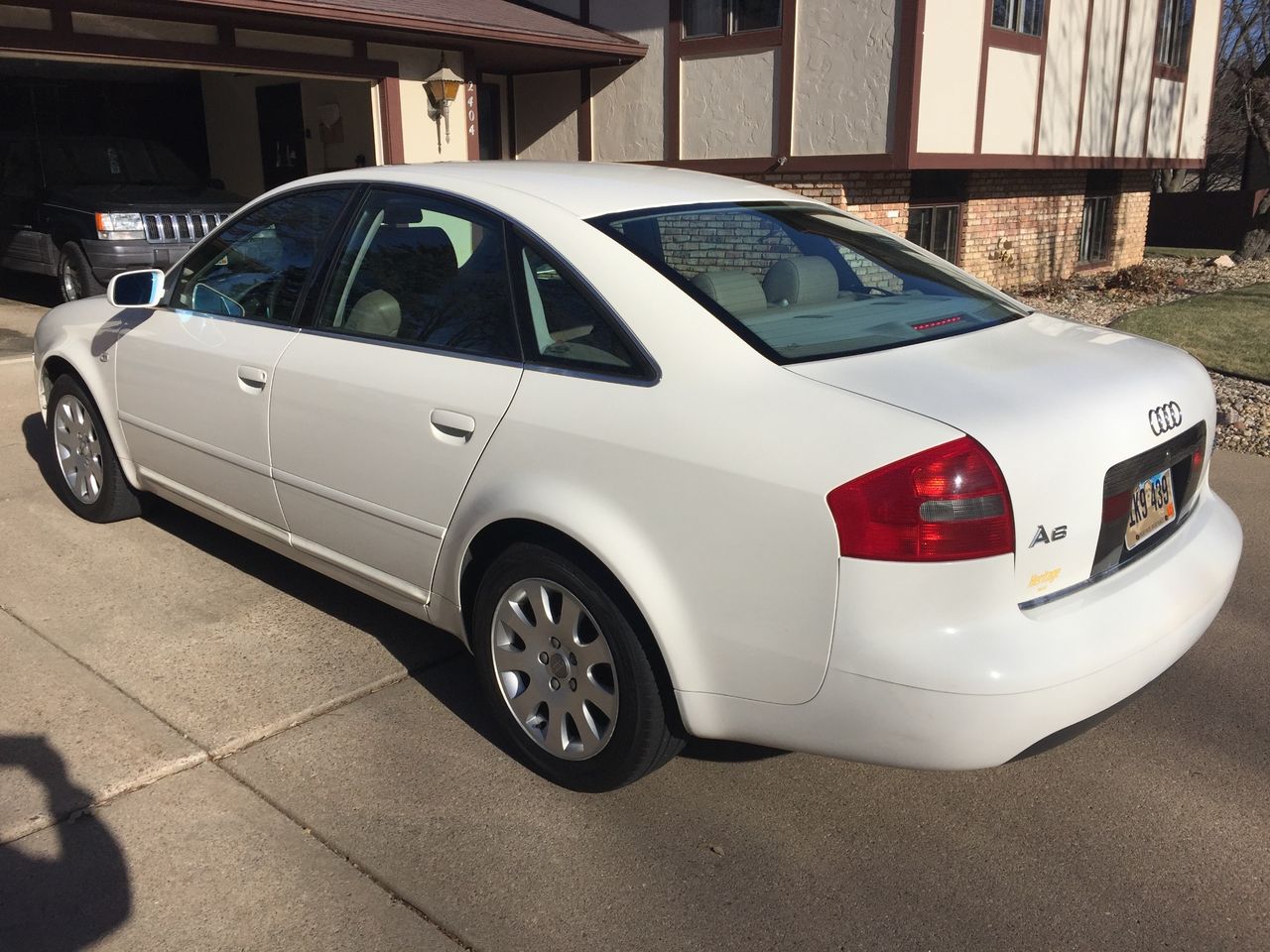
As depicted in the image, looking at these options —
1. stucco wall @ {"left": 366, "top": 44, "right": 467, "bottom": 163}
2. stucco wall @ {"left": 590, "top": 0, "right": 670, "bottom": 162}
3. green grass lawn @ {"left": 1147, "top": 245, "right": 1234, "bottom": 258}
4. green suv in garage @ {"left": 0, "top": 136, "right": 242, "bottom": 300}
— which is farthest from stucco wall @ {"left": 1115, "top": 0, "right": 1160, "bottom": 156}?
green suv in garage @ {"left": 0, "top": 136, "right": 242, "bottom": 300}

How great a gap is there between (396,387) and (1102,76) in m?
13.9

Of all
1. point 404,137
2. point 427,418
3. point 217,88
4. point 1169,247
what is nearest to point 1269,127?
point 1169,247

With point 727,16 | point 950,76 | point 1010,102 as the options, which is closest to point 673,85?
point 727,16

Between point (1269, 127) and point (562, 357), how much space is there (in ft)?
62.1

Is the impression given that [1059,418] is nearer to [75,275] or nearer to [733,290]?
[733,290]

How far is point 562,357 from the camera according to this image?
9.60 feet

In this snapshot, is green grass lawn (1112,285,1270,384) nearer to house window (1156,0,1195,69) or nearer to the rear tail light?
house window (1156,0,1195,69)

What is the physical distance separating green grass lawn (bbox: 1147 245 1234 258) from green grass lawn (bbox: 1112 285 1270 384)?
853cm

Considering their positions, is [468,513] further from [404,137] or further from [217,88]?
[217,88]

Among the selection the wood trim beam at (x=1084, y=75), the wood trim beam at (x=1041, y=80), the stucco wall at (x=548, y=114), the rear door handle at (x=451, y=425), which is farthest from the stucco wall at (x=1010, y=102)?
the rear door handle at (x=451, y=425)

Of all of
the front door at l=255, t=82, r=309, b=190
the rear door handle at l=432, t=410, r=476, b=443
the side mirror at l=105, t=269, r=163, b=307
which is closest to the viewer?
the rear door handle at l=432, t=410, r=476, b=443

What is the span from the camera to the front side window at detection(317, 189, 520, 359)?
3.16 meters

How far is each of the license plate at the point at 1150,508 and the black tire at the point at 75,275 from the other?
10357 mm

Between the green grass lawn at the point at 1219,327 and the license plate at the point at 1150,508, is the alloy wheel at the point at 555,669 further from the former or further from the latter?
the green grass lawn at the point at 1219,327
